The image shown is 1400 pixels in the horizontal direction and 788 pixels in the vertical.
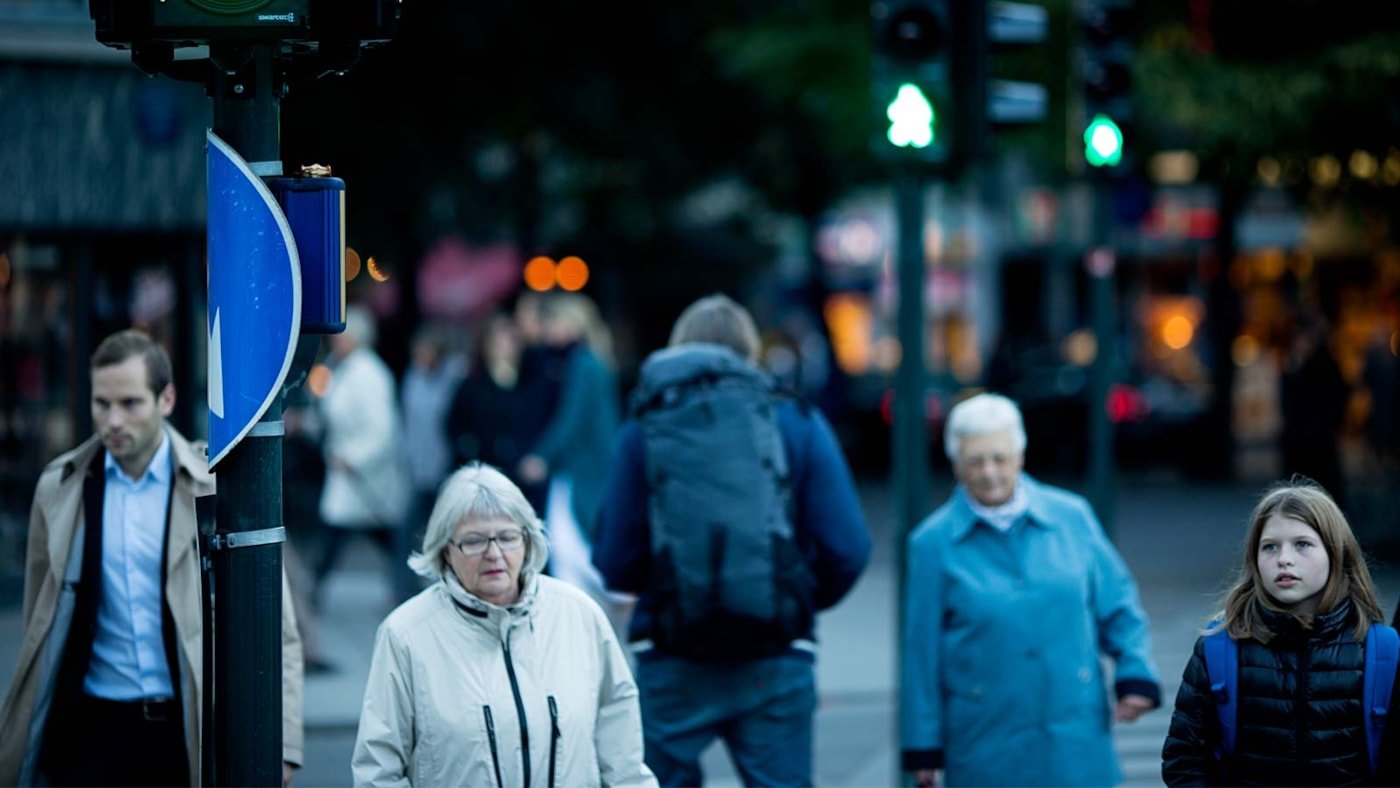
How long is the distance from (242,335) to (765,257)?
26.4 m

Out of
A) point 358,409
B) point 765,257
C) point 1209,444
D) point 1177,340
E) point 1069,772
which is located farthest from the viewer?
point 1177,340

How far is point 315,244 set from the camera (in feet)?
13.7

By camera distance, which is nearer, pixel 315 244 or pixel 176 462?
pixel 315 244

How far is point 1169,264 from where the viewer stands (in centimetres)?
4122

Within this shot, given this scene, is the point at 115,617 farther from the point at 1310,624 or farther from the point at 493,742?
the point at 1310,624

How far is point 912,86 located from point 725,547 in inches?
108

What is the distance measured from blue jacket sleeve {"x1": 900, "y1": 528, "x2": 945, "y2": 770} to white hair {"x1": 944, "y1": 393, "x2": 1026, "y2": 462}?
0.31 metres

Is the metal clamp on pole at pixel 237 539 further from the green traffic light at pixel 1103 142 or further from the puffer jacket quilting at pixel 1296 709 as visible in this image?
the green traffic light at pixel 1103 142

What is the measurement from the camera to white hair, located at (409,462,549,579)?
443 cm

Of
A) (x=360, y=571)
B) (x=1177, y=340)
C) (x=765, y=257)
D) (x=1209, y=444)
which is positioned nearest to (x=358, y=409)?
(x=360, y=571)

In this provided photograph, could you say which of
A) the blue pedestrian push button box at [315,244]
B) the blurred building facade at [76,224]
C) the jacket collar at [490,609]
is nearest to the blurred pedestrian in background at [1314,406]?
the blurred building facade at [76,224]

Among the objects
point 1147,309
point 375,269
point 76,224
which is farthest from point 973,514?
point 1147,309

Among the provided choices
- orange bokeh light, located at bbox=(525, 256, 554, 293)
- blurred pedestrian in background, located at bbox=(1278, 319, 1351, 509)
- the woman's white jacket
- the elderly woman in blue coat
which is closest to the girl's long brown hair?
the elderly woman in blue coat

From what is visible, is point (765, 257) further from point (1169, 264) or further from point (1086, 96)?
point (1086, 96)
